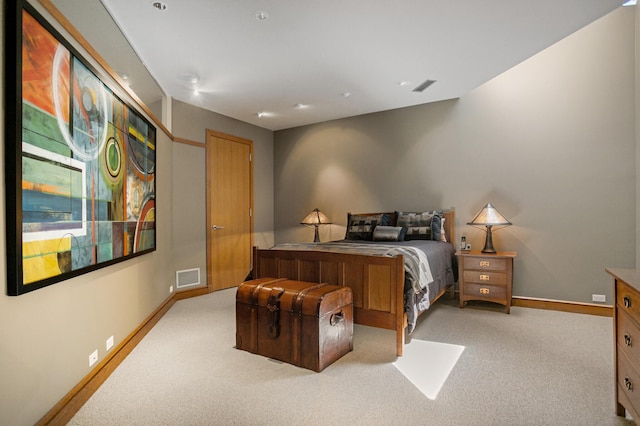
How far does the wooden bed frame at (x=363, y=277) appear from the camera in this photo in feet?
8.53

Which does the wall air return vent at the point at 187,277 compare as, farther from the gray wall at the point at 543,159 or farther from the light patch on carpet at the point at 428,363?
the light patch on carpet at the point at 428,363

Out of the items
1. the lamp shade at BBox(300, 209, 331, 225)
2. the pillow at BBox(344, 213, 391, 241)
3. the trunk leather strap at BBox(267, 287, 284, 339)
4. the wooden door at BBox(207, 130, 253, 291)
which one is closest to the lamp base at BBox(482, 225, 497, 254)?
the pillow at BBox(344, 213, 391, 241)

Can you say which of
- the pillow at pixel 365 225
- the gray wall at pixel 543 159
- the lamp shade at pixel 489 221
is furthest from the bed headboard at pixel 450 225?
the pillow at pixel 365 225

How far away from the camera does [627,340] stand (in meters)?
1.67

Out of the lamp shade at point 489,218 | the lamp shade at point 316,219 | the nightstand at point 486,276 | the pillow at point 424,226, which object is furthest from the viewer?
the lamp shade at point 316,219

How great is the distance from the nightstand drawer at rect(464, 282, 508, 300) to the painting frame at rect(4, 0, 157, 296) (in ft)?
11.5

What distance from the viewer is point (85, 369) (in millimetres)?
2055

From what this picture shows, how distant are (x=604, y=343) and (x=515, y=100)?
8.99ft

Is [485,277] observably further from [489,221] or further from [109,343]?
[109,343]

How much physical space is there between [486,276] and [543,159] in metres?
1.52

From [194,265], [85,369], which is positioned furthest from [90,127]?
[194,265]

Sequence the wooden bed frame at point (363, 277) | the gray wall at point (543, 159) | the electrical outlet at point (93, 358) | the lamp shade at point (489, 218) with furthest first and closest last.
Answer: the lamp shade at point (489, 218)
the gray wall at point (543, 159)
the wooden bed frame at point (363, 277)
the electrical outlet at point (93, 358)

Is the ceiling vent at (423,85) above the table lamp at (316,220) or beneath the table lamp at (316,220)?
above

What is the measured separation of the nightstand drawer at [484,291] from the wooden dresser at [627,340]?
196cm
